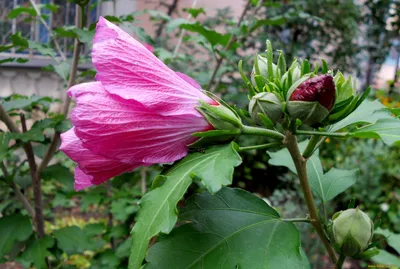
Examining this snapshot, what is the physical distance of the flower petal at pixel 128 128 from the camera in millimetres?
474

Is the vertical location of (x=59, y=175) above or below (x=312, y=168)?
below

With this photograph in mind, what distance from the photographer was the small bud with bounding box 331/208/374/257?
58cm

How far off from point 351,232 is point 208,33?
1091mm

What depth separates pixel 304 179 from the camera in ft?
1.96

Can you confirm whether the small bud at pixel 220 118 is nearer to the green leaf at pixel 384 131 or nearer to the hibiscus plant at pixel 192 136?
the hibiscus plant at pixel 192 136

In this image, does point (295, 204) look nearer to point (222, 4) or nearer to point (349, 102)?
point (349, 102)

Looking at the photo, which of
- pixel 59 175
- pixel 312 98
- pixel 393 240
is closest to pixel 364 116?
pixel 312 98

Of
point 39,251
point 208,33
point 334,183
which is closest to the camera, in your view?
point 334,183

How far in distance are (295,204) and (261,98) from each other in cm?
244

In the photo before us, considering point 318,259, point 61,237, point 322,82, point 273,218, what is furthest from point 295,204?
point 322,82

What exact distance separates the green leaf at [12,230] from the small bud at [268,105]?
0.97 m

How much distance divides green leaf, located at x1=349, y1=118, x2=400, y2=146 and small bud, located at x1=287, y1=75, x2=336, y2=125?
0.06 meters

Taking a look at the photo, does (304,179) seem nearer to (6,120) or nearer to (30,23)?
(6,120)

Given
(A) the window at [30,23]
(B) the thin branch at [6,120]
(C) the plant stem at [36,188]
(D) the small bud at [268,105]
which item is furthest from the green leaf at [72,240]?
(A) the window at [30,23]
